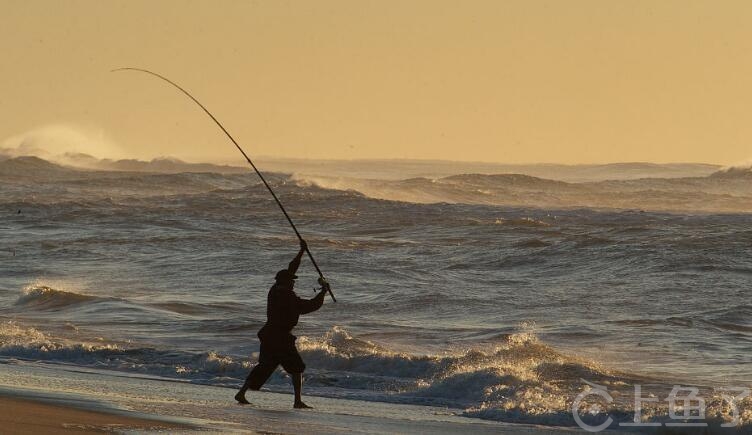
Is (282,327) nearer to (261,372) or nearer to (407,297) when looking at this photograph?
(261,372)

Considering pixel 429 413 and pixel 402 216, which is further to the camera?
pixel 402 216

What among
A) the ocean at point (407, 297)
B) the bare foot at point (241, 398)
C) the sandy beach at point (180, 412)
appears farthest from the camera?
the ocean at point (407, 297)

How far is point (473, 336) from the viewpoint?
1703cm

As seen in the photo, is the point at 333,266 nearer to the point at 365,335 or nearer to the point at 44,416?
the point at 365,335

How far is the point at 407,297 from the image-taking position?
21000 mm

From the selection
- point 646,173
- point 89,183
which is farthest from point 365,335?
point 646,173

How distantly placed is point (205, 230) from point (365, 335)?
56.5 ft

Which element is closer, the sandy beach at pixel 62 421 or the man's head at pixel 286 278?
the sandy beach at pixel 62 421

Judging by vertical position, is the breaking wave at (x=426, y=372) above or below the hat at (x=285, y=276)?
below

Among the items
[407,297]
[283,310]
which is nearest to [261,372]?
[283,310]

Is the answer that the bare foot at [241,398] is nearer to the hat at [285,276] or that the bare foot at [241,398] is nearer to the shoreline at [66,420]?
the hat at [285,276]

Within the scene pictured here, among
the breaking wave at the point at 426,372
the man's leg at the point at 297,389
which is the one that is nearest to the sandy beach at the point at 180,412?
the man's leg at the point at 297,389

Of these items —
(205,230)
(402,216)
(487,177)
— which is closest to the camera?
(205,230)

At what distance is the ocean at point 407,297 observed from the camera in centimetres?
1395
